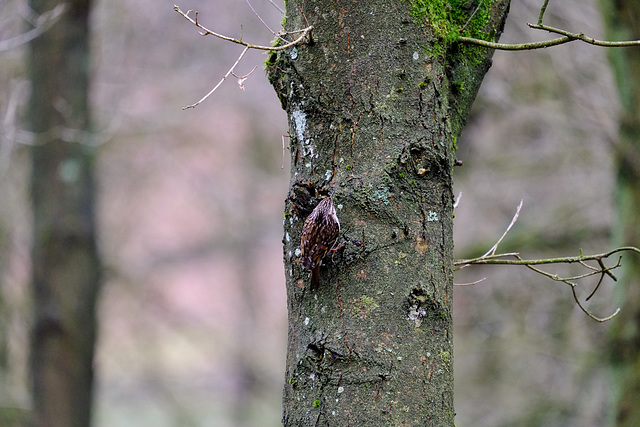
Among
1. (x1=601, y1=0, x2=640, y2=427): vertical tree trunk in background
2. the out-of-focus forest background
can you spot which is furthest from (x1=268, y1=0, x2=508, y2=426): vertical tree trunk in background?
(x1=601, y1=0, x2=640, y2=427): vertical tree trunk in background

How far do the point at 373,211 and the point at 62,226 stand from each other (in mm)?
4915

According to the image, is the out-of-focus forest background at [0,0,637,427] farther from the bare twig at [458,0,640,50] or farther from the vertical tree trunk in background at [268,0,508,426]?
the bare twig at [458,0,640,50]

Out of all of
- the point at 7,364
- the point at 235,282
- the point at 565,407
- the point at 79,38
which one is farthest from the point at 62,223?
the point at 235,282

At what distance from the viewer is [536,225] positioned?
709 cm

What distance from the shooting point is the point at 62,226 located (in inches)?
241

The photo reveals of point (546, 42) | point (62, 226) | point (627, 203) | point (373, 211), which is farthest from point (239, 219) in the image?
point (546, 42)

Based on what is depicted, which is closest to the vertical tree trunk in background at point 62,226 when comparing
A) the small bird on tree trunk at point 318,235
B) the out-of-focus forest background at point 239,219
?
the out-of-focus forest background at point 239,219

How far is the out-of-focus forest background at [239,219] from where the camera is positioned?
745cm

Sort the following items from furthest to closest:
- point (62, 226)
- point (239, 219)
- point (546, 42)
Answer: point (239, 219), point (62, 226), point (546, 42)

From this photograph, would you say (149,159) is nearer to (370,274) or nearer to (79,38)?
(79,38)

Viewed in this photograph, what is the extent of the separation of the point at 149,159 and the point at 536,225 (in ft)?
28.0

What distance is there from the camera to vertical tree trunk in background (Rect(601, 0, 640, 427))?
538 centimetres

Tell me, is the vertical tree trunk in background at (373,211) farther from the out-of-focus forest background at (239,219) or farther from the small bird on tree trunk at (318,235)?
the out-of-focus forest background at (239,219)

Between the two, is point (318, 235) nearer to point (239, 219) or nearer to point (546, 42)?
point (546, 42)
